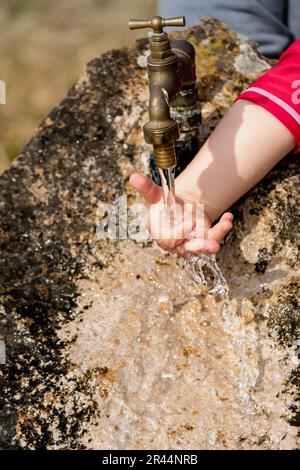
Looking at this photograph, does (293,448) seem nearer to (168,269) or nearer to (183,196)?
(168,269)

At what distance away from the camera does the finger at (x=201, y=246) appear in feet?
4.53

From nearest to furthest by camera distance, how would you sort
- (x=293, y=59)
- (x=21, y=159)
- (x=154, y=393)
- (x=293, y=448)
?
(x=293, y=448), (x=154, y=393), (x=293, y=59), (x=21, y=159)

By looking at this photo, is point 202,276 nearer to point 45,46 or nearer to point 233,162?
point 233,162

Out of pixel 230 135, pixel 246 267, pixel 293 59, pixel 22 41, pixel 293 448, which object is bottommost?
pixel 22 41

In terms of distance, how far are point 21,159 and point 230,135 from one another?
0.59 metres

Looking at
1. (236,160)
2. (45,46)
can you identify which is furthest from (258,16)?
(45,46)

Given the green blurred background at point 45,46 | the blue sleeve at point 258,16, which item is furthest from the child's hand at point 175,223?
the green blurred background at point 45,46

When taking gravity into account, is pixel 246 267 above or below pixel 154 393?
above

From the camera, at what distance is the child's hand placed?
1.42 m

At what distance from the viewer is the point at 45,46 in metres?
4.59

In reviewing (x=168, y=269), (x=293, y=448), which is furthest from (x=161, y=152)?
(x=293, y=448)

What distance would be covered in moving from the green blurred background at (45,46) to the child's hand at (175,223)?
2264mm

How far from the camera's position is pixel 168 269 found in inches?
62.2

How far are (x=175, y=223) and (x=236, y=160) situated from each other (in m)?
0.23
